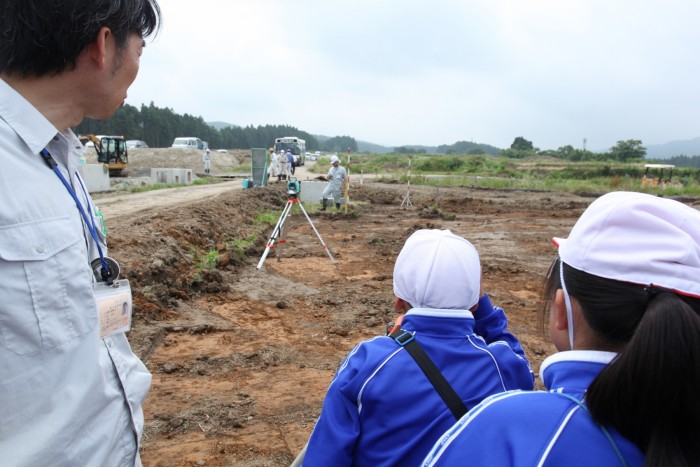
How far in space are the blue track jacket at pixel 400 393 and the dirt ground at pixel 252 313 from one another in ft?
5.51

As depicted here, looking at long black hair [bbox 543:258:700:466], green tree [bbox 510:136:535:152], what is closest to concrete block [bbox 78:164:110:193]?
long black hair [bbox 543:258:700:466]

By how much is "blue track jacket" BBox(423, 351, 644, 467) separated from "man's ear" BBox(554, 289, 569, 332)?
0.18 meters

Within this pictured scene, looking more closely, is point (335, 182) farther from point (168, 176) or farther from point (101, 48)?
point (101, 48)

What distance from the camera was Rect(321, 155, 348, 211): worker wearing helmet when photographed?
563 inches

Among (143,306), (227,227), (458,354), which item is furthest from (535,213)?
(458,354)

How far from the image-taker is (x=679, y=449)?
2.38 ft

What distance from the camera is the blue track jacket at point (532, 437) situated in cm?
73

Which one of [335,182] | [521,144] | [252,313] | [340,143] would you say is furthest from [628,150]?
[340,143]

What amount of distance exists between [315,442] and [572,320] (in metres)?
0.89

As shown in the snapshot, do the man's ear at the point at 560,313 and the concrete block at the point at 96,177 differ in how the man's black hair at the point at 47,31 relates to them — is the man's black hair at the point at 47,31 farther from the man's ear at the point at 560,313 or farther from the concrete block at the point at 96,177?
the concrete block at the point at 96,177

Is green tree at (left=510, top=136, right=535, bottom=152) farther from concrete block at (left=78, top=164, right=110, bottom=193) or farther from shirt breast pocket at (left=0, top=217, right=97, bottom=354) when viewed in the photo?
shirt breast pocket at (left=0, top=217, right=97, bottom=354)

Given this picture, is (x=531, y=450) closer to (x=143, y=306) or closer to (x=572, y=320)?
(x=572, y=320)

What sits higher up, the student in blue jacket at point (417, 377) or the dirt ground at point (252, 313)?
the student in blue jacket at point (417, 377)

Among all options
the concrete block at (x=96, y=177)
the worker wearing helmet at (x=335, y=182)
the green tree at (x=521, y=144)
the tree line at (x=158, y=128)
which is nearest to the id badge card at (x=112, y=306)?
the worker wearing helmet at (x=335, y=182)
